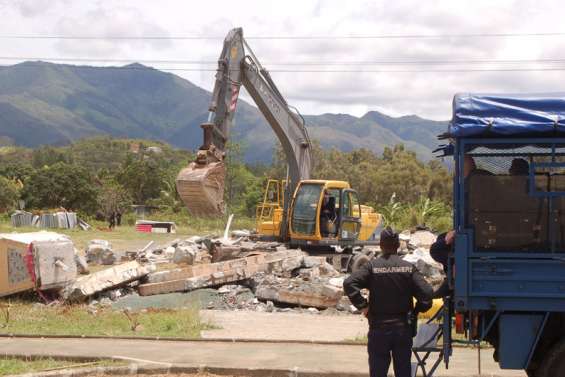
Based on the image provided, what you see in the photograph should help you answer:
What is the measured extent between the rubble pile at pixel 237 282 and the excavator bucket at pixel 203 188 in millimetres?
1311

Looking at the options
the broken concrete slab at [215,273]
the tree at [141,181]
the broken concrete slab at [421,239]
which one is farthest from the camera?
the tree at [141,181]

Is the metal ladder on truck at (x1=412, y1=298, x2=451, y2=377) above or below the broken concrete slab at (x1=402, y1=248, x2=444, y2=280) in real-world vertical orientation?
above

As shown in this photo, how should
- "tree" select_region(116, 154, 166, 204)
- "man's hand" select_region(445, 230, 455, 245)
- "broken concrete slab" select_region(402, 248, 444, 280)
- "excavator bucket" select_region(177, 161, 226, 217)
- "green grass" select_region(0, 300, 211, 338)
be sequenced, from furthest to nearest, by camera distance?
"tree" select_region(116, 154, 166, 204)
"broken concrete slab" select_region(402, 248, 444, 280)
"excavator bucket" select_region(177, 161, 226, 217)
"green grass" select_region(0, 300, 211, 338)
"man's hand" select_region(445, 230, 455, 245)

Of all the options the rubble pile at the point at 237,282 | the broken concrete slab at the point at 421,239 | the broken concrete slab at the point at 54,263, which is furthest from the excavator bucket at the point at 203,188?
the broken concrete slab at the point at 421,239

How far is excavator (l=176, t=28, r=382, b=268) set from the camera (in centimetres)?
1875

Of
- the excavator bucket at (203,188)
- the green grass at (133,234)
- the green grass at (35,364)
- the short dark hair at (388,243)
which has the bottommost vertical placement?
the green grass at (133,234)

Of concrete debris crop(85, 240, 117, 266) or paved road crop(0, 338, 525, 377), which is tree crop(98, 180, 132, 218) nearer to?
concrete debris crop(85, 240, 117, 266)

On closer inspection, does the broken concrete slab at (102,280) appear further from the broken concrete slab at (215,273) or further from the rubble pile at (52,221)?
the rubble pile at (52,221)

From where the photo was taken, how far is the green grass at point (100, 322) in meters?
12.3

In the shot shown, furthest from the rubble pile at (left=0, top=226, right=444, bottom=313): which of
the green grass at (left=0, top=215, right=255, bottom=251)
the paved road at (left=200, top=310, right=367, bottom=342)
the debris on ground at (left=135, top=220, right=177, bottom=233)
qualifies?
the debris on ground at (left=135, top=220, right=177, bottom=233)

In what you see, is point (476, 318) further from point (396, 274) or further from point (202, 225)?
point (202, 225)

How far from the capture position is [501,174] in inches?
310

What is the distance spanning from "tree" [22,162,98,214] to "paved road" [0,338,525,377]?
170ft

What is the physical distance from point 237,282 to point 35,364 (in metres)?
8.11
